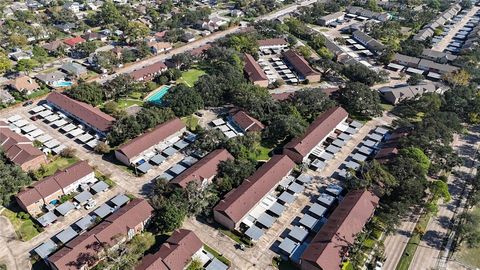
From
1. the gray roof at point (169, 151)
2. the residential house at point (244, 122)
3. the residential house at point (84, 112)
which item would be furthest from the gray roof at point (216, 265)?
the residential house at point (84, 112)

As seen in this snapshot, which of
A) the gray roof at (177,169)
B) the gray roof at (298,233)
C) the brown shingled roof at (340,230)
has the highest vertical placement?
the gray roof at (177,169)

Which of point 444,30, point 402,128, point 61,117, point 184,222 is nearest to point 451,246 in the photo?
point 402,128

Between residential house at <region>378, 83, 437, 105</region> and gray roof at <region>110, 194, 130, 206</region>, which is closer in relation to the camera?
gray roof at <region>110, 194, 130, 206</region>

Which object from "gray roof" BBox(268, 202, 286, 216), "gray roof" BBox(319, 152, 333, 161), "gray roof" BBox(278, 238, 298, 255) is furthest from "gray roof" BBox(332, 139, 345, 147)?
"gray roof" BBox(278, 238, 298, 255)

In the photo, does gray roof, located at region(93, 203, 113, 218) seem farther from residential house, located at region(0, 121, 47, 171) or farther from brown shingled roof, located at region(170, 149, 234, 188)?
residential house, located at region(0, 121, 47, 171)

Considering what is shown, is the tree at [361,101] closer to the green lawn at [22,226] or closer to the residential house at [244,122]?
the residential house at [244,122]

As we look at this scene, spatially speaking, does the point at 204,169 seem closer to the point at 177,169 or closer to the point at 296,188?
the point at 177,169
